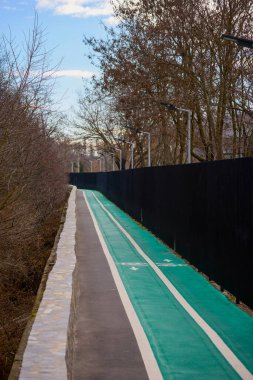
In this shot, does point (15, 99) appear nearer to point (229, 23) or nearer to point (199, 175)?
point (199, 175)

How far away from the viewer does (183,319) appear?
1105cm

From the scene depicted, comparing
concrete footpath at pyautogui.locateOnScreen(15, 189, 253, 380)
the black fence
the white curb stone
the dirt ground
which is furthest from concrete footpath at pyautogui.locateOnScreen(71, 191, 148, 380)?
the black fence

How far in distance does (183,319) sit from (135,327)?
103 centimetres

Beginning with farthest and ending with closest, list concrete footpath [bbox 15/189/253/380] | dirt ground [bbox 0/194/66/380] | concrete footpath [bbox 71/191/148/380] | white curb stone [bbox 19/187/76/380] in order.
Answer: dirt ground [bbox 0/194/66/380]
concrete footpath [bbox 71/191/148/380]
concrete footpath [bbox 15/189/253/380]
white curb stone [bbox 19/187/76/380]

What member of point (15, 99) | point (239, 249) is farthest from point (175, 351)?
point (15, 99)

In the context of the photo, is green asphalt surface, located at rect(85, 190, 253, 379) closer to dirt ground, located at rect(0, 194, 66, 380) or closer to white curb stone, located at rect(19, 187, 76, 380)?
white curb stone, located at rect(19, 187, 76, 380)

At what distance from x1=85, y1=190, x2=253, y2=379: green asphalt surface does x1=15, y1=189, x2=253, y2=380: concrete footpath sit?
0.04ft

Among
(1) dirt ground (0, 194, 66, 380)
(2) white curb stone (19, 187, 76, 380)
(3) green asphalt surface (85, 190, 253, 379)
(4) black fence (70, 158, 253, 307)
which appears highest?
(4) black fence (70, 158, 253, 307)

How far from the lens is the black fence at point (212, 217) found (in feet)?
37.7

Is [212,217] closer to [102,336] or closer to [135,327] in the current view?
[135,327]

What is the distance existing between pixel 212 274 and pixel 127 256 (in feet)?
17.0

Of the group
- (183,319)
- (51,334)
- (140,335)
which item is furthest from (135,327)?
(51,334)

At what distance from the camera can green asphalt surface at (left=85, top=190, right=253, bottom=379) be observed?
27.9 ft

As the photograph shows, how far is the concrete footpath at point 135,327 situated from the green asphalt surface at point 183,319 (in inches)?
0.5
